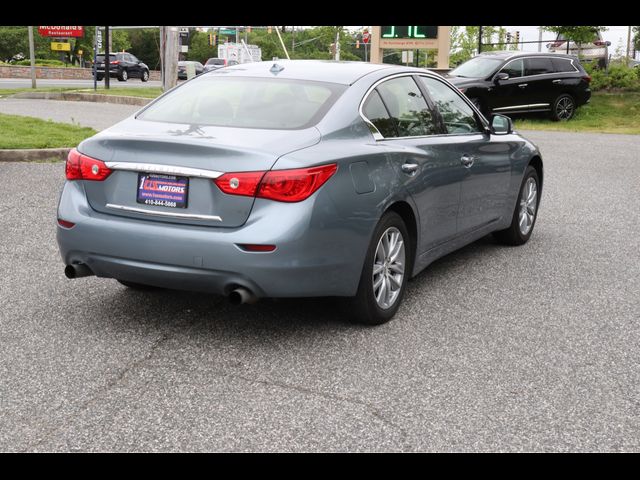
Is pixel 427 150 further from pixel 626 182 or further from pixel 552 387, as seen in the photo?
pixel 626 182

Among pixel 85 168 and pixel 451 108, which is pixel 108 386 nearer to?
pixel 85 168

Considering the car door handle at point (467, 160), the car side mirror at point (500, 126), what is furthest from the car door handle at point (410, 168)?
the car side mirror at point (500, 126)

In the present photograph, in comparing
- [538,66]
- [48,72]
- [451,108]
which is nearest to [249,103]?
[451,108]

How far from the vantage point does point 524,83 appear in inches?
887

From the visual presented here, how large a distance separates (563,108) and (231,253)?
20.5 metres

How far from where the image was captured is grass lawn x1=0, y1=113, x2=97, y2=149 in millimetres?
12961

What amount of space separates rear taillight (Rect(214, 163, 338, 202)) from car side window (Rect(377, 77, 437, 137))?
1.27 m

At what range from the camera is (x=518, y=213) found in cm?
790

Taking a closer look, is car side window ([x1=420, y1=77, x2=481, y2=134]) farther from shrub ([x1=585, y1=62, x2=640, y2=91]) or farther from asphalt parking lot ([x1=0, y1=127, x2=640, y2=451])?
shrub ([x1=585, y1=62, x2=640, y2=91])

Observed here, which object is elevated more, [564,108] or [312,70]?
[312,70]

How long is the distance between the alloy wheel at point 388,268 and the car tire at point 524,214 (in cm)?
246

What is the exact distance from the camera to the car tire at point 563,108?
23.5 metres

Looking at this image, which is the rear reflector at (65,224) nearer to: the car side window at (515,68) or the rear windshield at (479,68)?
the rear windshield at (479,68)

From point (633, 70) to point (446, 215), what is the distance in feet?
81.1
